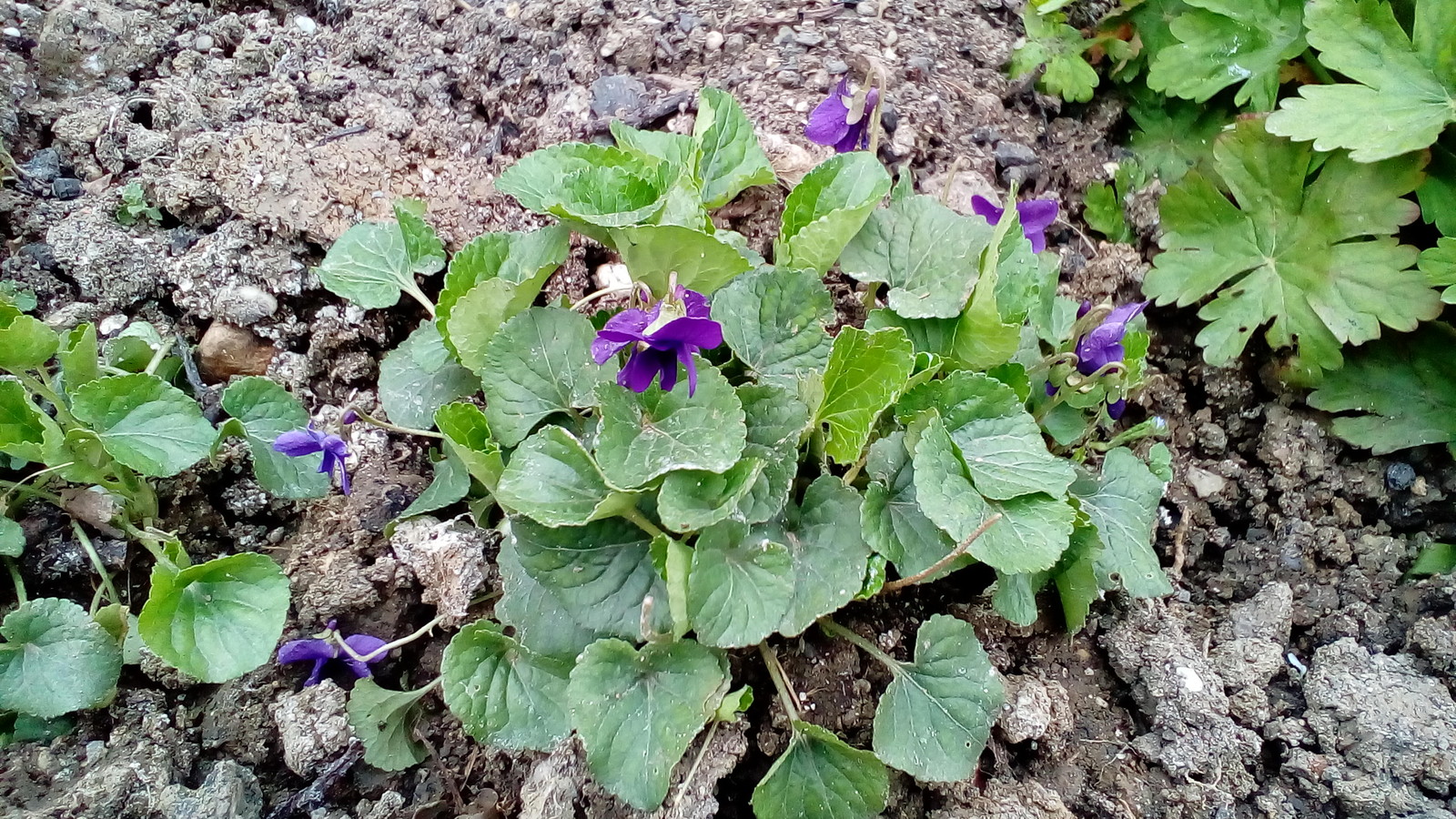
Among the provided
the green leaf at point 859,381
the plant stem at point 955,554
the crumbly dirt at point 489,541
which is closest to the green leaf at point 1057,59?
the crumbly dirt at point 489,541

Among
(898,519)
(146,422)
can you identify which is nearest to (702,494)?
(898,519)

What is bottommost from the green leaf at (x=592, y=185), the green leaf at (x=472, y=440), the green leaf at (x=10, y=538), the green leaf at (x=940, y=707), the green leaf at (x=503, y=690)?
the green leaf at (x=940, y=707)

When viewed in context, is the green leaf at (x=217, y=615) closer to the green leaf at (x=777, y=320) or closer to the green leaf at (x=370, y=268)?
the green leaf at (x=370, y=268)

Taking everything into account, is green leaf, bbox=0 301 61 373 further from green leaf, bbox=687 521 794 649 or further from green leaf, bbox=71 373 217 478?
green leaf, bbox=687 521 794 649

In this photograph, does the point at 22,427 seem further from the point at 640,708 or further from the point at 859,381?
the point at 859,381

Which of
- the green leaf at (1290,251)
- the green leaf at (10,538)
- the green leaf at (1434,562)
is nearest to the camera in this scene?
the green leaf at (10,538)

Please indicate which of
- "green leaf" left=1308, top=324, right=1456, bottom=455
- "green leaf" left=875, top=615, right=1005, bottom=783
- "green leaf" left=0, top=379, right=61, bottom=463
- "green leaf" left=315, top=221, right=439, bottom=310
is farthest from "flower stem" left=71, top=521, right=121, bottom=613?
"green leaf" left=1308, top=324, right=1456, bottom=455

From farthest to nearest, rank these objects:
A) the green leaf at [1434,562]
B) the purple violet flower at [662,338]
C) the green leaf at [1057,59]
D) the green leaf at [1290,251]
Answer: the green leaf at [1057,59]
the green leaf at [1290,251]
the green leaf at [1434,562]
the purple violet flower at [662,338]
